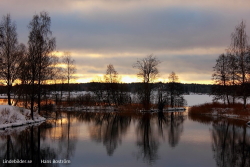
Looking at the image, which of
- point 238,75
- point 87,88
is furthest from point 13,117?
point 87,88

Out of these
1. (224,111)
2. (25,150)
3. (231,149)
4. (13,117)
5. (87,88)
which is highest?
(87,88)

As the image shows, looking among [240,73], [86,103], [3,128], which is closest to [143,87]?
[86,103]

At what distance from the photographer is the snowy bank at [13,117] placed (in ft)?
70.4

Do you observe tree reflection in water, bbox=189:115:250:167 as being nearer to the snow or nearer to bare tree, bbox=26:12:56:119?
bare tree, bbox=26:12:56:119

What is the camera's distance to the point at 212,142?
1633cm

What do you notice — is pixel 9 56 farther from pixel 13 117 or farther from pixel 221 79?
pixel 221 79

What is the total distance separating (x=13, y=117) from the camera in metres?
22.8

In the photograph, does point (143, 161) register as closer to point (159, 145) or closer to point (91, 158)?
point (91, 158)

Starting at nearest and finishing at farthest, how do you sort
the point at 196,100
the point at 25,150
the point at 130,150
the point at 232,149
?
the point at 25,150 → the point at 130,150 → the point at 232,149 → the point at 196,100

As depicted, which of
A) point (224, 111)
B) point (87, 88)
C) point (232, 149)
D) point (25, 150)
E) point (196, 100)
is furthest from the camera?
point (87, 88)

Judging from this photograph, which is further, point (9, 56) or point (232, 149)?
point (9, 56)

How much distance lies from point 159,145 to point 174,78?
49058 mm

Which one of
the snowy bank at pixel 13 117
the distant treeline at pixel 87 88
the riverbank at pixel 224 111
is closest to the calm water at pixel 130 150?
the snowy bank at pixel 13 117

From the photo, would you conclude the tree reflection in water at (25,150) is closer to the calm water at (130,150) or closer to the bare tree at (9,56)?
the calm water at (130,150)
